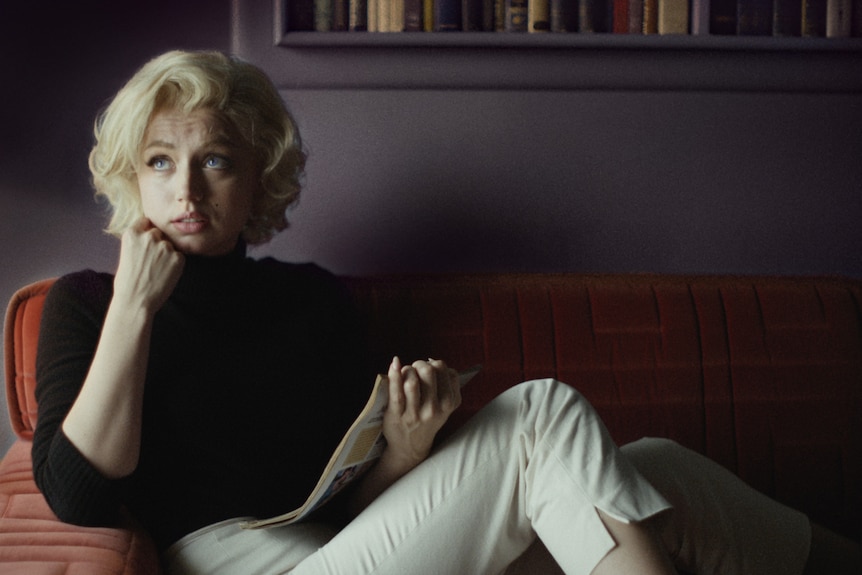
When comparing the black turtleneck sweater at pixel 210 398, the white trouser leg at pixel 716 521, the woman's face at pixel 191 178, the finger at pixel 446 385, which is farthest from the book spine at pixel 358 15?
the white trouser leg at pixel 716 521

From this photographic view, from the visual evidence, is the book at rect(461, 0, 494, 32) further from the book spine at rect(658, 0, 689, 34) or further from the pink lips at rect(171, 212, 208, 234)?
the pink lips at rect(171, 212, 208, 234)

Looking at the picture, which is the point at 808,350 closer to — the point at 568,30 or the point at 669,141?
the point at 669,141

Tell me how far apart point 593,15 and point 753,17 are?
13.1 inches

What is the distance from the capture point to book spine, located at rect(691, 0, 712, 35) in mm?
1583

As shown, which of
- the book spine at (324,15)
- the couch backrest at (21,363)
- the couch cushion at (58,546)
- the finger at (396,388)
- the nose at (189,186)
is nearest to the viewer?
the couch cushion at (58,546)

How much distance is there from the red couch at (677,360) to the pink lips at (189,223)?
365 mm

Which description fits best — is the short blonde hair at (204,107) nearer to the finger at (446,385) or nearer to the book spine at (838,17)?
the finger at (446,385)

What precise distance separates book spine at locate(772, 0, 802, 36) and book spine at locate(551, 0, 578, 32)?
410 mm

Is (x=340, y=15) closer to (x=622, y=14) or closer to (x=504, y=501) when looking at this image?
(x=622, y=14)

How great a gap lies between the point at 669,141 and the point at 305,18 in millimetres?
779

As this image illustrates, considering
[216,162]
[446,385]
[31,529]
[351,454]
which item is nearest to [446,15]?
[216,162]

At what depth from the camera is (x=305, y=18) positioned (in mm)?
1548

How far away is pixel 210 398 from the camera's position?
113cm

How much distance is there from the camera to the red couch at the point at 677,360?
141 cm
